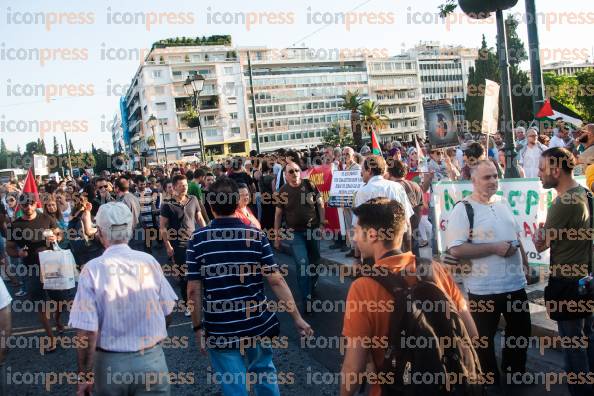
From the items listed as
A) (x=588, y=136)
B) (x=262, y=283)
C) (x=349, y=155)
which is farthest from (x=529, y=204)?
(x=349, y=155)

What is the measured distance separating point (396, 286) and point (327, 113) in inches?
4094

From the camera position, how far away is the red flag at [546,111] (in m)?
8.58

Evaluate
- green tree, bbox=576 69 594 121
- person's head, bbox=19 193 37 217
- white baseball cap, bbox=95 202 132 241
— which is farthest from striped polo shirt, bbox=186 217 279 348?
green tree, bbox=576 69 594 121

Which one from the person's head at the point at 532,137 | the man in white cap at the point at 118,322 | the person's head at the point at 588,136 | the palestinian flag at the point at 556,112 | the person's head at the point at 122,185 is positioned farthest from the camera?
the person's head at the point at 532,137

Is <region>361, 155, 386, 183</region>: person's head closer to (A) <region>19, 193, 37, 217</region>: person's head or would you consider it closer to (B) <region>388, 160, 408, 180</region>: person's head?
(B) <region>388, 160, 408, 180</region>: person's head

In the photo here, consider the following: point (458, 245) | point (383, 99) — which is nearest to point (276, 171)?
point (458, 245)

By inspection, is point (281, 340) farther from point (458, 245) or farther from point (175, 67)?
point (175, 67)

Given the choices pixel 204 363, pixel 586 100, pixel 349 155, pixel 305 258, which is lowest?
pixel 204 363

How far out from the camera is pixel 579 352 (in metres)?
3.79

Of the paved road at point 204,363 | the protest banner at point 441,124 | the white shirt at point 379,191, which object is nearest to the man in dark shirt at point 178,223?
the paved road at point 204,363

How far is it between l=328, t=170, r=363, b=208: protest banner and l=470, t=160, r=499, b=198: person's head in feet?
19.3

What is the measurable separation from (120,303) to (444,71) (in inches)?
5267

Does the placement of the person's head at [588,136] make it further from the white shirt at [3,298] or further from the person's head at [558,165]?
the white shirt at [3,298]

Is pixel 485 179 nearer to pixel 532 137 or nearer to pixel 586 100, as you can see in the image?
pixel 532 137
